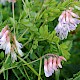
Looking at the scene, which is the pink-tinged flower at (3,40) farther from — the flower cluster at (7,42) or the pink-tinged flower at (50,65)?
the pink-tinged flower at (50,65)

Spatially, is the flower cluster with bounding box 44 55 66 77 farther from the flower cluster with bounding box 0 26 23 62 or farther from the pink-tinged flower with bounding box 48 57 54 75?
the flower cluster with bounding box 0 26 23 62

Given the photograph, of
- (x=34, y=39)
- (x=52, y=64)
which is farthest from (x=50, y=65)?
(x=34, y=39)

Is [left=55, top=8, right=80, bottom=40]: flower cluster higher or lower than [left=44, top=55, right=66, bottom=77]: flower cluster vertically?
higher

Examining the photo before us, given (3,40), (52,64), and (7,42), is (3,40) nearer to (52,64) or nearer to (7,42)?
(7,42)

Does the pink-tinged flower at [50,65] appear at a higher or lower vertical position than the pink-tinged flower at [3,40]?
lower

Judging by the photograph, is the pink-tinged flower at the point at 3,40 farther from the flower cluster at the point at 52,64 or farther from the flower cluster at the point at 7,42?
the flower cluster at the point at 52,64

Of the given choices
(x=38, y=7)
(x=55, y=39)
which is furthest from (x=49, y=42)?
(x=38, y=7)

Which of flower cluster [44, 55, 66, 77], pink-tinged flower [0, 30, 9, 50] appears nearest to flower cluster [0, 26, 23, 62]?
pink-tinged flower [0, 30, 9, 50]

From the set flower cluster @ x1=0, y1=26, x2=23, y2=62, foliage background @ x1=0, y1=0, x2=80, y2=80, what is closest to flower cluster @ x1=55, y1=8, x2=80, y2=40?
foliage background @ x1=0, y1=0, x2=80, y2=80

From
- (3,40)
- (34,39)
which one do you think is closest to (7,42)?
(3,40)

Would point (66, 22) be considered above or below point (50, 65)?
above

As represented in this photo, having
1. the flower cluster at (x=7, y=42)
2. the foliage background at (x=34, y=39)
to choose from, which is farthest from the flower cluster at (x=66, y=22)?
the flower cluster at (x=7, y=42)

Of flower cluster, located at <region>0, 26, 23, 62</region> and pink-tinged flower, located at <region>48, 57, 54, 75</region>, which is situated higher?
flower cluster, located at <region>0, 26, 23, 62</region>
